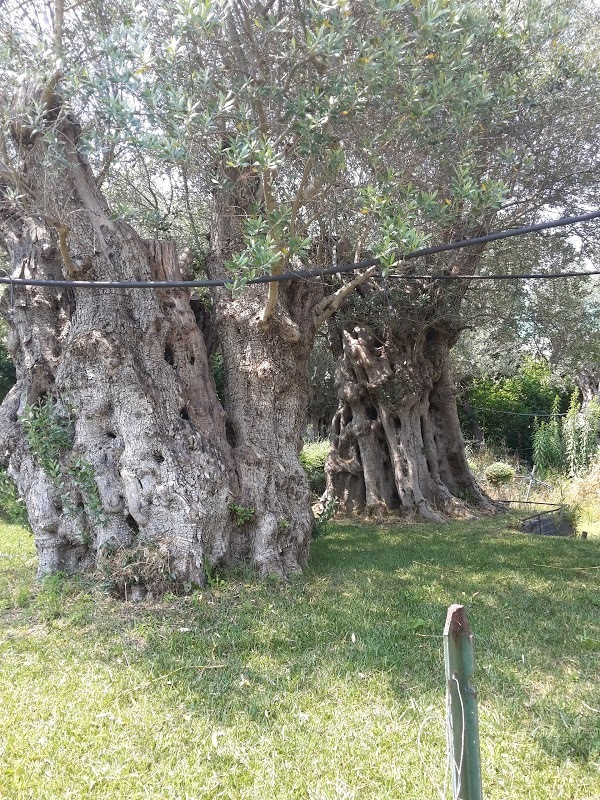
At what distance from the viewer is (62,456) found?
6.14m

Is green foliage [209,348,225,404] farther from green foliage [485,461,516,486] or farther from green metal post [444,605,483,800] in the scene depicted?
green foliage [485,461,516,486]

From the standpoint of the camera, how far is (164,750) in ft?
9.90

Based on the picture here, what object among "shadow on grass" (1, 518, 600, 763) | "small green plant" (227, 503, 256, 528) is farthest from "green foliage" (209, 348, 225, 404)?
"shadow on grass" (1, 518, 600, 763)

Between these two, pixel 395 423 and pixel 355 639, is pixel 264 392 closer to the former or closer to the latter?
pixel 355 639

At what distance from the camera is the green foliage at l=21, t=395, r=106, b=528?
5.79 m

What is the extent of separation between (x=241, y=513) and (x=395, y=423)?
711 cm

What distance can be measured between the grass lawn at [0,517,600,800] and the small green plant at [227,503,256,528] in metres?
0.67

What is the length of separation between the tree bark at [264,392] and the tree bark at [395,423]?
15.2 feet

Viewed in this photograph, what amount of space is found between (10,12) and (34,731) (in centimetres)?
663

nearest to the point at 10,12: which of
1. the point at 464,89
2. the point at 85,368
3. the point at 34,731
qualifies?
the point at 85,368

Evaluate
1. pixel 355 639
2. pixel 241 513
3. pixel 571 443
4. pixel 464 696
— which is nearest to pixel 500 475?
pixel 571 443

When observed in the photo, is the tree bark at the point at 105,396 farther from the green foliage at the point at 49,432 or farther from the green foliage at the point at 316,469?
the green foliage at the point at 316,469

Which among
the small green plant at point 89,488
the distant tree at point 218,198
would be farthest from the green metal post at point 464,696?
the small green plant at point 89,488

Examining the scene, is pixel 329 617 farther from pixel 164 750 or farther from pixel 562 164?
pixel 562 164
